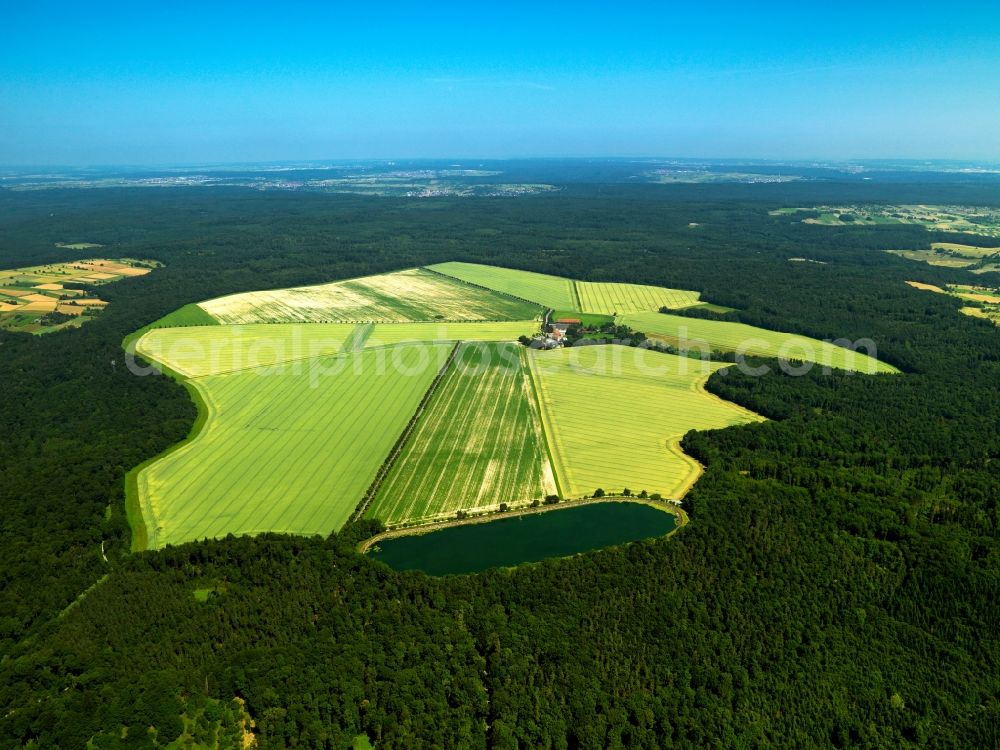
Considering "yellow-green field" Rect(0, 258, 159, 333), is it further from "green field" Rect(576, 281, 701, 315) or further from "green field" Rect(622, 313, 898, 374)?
"green field" Rect(622, 313, 898, 374)

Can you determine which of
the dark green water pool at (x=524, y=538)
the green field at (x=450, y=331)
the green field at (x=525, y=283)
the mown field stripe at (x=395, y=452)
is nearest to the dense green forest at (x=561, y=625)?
the dark green water pool at (x=524, y=538)

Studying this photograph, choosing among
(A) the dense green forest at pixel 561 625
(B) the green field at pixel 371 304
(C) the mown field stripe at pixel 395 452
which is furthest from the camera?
(B) the green field at pixel 371 304

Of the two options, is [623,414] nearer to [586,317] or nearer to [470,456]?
[470,456]

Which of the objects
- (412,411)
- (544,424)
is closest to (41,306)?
(412,411)

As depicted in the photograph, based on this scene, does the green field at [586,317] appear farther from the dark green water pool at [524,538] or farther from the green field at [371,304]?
the dark green water pool at [524,538]

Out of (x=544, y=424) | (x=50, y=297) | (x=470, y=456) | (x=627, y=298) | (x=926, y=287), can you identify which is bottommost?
(x=470, y=456)

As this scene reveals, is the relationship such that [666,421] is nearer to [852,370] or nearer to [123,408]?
[852,370]

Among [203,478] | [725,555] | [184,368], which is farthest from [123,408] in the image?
[725,555]
